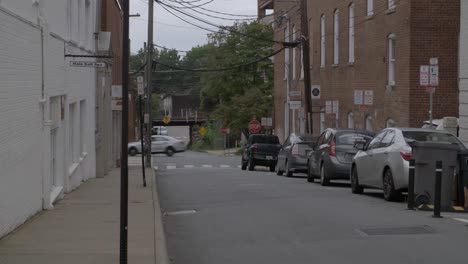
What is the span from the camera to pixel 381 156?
656 inches

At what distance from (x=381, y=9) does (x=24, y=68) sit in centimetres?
2185

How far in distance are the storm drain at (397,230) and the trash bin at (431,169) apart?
7.72ft

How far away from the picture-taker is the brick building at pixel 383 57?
2823cm

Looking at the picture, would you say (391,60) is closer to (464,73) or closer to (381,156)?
(464,73)

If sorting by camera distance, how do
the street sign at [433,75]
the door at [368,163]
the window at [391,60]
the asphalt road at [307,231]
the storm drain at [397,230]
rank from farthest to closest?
the window at [391,60] < the street sign at [433,75] < the door at [368,163] < the storm drain at [397,230] < the asphalt road at [307,231]

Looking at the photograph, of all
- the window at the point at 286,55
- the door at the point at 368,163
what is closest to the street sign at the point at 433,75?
the door at the point at 368,163

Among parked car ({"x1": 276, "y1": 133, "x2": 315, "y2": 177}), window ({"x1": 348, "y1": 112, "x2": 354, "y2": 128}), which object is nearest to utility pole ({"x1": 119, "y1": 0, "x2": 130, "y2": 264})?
parked car ({"x1": 276, "y1": 133, "x2": 315, "y2": 177})

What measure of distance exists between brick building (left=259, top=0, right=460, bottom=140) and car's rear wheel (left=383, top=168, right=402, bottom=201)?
1200 cm

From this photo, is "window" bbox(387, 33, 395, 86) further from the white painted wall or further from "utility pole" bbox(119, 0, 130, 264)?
"utility pole" bbox(119, 0, 130, 264)

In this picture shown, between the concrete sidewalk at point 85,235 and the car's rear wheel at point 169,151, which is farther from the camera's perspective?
the car's rear wheel at point 169,151

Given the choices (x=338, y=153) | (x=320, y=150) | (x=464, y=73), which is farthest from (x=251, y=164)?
(x=464, y=73)

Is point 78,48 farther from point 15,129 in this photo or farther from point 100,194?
point 15,129

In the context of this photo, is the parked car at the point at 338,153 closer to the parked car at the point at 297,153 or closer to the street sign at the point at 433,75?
the street sign at the point at 433,75

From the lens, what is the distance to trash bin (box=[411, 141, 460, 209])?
46.5ft
